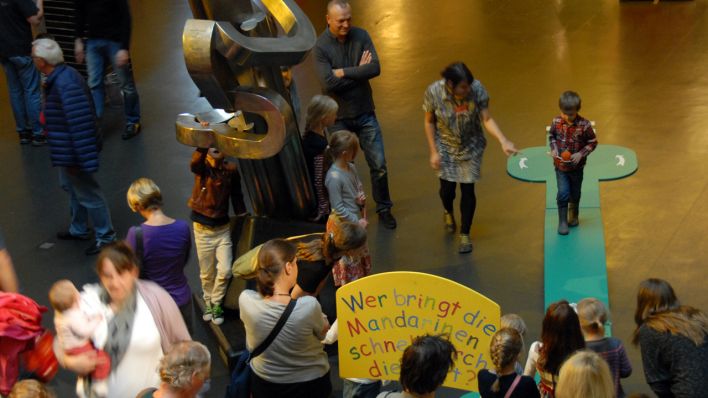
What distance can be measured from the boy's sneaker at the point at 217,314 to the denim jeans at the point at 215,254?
0.11 ft

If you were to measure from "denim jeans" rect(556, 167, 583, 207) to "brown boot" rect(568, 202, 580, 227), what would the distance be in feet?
0.39

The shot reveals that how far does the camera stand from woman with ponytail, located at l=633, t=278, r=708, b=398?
176 inches

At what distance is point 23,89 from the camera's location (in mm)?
9664

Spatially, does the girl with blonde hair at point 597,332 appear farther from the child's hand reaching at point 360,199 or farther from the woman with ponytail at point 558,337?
the child's hand reaching at point 360,199

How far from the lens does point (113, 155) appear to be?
9.37 meters

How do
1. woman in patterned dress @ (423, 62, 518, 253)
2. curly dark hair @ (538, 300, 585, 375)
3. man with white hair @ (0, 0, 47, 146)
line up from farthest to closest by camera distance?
man with white hair @ (0, 0, 47, 146) → woman in patterned dress @ (423, 62, 518, 253) → curly dark hair @ (538, 300, 585, 375)

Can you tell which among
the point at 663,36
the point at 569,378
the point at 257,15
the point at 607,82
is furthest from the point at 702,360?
the point at 663,36

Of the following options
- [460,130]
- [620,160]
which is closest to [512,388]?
[460,130]

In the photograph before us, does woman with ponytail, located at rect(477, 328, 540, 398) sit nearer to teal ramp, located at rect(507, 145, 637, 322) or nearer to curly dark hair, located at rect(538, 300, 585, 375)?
curly dark hair, located at rect(538, 300, 585, 375)

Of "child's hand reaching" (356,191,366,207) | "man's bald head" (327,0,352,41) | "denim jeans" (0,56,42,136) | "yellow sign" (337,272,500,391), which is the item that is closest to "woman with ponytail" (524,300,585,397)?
"yellow sign" (337,272,500,391)

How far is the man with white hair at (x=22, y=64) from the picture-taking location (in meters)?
9.40

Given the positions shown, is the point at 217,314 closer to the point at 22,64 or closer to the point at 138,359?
the point at 138,359

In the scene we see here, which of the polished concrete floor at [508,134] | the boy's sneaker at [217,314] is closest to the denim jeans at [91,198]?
the polished concrete floor at [508,134]

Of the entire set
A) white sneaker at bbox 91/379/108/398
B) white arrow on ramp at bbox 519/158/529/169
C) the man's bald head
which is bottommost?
white arrow on ramp at bbox 519/158/529/169
